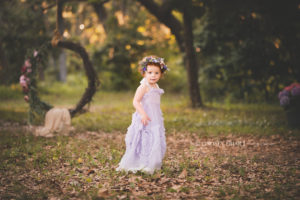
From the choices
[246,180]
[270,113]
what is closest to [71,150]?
[246,180]

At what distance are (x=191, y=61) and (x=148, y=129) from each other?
7328 millimetres

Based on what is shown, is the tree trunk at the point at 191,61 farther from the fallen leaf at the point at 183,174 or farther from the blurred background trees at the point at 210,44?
the fallen leaf at the point at 183,174

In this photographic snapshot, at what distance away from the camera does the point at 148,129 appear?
15.9 ft

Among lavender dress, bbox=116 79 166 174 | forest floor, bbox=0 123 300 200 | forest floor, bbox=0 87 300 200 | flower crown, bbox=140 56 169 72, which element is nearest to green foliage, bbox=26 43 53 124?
forest floor, bbox=0 87 300 200

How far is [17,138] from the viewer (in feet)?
23.9

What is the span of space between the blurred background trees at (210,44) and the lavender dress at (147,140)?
348 cm

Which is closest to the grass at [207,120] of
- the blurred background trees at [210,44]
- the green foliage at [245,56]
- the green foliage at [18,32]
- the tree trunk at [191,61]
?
the tree trunk at [191,61]

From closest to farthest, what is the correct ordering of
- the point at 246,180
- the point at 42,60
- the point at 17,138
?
1. the point at 246,180
2. the point at 17,138
3. the point at 42,60

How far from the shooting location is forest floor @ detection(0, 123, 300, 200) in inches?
162

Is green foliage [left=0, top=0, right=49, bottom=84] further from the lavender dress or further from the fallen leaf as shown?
the fallen leaf

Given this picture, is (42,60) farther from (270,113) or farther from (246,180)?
(270,113)

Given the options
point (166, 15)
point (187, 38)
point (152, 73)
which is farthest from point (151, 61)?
point (166, 15)

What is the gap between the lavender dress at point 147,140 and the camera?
189 inches

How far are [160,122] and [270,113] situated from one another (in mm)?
6658
